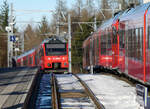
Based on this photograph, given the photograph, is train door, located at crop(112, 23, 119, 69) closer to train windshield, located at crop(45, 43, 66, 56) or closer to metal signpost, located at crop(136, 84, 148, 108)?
metal signpost, located at crop(136, 84, 148, 108)

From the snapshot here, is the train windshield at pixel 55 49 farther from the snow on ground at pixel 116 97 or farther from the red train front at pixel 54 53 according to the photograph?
the snow on ground at pixel 116 97

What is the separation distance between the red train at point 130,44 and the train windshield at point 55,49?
743cm

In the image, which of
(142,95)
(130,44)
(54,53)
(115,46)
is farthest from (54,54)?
(142,95)

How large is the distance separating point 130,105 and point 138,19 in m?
3.54

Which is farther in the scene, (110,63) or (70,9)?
(70,9)

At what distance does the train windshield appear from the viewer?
27.5 metres

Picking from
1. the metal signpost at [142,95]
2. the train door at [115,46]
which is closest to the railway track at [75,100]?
the metal signpost at [142,95]

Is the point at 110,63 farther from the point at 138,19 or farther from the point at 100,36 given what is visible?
the point at 138,19

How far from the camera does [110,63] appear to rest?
1800 centimetres

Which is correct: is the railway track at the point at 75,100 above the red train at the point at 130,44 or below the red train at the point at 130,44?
below

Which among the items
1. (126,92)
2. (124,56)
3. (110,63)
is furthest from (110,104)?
(110,63)

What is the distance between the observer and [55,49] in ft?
90.7

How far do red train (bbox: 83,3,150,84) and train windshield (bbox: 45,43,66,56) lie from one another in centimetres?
743

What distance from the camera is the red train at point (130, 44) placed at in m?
11.1
